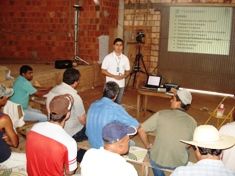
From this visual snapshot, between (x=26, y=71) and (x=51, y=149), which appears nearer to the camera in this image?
(x=51, y=149)

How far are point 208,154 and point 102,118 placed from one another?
4.40 ft

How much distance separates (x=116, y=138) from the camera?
84.8 inches

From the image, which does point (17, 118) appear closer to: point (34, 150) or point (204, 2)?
point (34, 150)

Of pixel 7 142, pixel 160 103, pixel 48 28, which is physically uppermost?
pixel 48 28

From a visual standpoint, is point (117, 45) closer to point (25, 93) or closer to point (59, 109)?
point (25, 93)

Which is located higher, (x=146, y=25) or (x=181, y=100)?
(x=146, y=25)

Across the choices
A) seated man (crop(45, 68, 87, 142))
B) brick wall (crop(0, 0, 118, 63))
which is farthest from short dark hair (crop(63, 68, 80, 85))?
brick wall (crop(0, 0, 118, 63))

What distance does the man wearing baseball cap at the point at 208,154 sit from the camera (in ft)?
6.59

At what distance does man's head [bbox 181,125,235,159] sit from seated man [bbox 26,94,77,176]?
91cm

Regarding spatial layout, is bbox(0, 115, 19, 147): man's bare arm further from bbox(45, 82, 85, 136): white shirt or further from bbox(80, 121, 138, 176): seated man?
bbox(80, 121, 138, 176): seated man

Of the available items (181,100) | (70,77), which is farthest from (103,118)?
(70,77)

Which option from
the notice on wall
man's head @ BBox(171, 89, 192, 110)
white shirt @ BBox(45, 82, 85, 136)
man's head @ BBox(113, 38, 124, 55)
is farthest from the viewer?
the notice on wall

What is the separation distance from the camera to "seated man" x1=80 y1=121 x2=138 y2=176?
202 cm

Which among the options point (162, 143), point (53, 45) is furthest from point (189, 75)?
point (162, 143)
